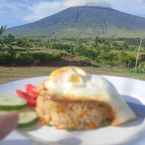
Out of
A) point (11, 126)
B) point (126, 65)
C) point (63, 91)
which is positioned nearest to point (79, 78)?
point (63, 91)

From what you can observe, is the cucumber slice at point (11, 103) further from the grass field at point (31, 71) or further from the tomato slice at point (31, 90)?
the grass field at point (31, 71)

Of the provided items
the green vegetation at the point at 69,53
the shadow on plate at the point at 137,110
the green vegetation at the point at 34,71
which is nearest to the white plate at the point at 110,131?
the shadow on plate at the point at 137,110

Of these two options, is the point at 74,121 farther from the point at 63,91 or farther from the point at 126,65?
the point at 126,65

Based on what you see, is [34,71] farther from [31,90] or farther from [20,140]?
[20,140]

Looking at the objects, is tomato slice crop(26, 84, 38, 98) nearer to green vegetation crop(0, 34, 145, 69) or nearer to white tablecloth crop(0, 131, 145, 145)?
white tablecloth crop(0, 131, 145, 145)

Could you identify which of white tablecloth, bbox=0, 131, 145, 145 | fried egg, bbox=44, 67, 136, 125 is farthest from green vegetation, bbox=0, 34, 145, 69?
white tablecloth, bbox=0, 131, 145, 145

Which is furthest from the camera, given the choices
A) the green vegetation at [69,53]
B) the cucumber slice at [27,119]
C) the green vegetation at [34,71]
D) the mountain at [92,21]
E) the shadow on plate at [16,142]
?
the mountain at [92,21]

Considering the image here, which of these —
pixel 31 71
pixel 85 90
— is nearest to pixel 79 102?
pixel 85 90
